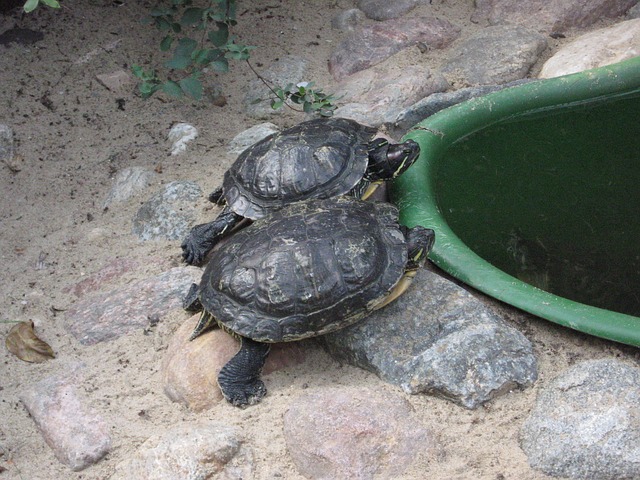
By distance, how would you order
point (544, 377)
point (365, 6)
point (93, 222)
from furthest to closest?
point (365, 6)
point (93, 222)
point (544, 377)

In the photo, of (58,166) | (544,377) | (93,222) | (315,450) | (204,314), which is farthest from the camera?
(58,166)

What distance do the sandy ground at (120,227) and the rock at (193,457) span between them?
0.06m

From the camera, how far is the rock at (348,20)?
487 centimetres

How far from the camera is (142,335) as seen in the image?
3.16 metres

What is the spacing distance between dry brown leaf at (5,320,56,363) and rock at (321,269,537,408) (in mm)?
1139

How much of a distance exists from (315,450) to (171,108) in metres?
2.52

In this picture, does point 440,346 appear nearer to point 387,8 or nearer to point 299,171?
point 299,171

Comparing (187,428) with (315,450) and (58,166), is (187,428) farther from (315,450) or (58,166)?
(58,166)

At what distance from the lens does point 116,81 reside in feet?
15.0

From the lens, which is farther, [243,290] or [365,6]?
[365,6]

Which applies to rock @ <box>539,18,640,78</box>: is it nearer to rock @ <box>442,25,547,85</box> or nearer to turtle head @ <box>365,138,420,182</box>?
rock @ <box>442,25,547,85</box>

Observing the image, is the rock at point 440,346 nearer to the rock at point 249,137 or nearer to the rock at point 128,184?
the rock at point 249,137

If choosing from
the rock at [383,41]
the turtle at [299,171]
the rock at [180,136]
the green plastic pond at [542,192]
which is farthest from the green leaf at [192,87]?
the green plastic pond at [542,192]

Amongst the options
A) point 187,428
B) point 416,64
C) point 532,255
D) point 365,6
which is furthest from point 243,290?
point 365,6
